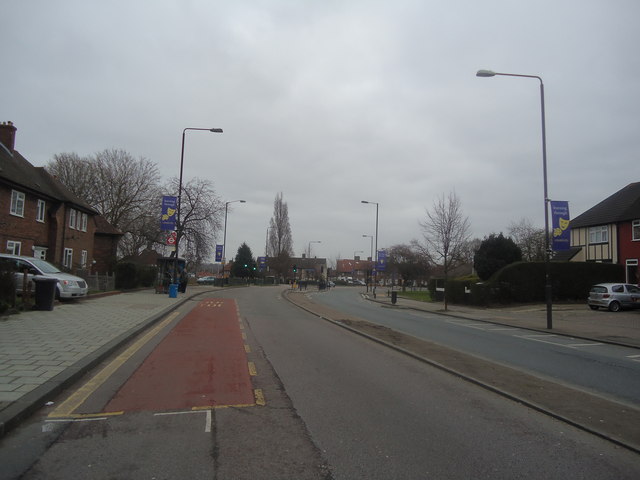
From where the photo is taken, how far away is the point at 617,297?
24.9 m

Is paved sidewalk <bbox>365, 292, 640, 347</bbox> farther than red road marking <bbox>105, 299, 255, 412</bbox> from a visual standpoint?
Yes

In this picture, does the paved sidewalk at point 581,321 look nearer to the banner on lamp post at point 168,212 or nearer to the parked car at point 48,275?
the banner on lamp post at point 168,212

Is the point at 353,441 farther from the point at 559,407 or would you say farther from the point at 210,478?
the point at 559,407

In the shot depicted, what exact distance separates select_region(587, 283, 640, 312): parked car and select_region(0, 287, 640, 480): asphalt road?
72.6ft

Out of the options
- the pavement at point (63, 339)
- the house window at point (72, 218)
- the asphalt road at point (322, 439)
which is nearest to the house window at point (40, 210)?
the house window at point (72, 218)

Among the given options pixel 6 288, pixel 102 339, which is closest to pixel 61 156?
pixel 6 288

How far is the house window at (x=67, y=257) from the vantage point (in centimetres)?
3181

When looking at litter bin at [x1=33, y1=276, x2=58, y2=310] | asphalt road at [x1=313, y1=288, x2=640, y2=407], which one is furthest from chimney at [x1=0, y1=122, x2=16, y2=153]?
asphalt road at [x1=313, y1=288, x2=640, y2=407]

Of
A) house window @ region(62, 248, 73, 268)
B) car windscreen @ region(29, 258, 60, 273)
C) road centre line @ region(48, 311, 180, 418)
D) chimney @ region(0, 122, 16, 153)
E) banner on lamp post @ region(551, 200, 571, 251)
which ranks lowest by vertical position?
road centre line @ region(48, 311, 180, 418)

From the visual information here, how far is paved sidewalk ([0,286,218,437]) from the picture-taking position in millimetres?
5605

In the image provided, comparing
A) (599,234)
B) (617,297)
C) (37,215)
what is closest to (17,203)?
(37,215)

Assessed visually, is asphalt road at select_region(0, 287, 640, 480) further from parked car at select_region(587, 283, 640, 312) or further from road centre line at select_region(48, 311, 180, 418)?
parked car at select_region(587, 283, 640, 312)

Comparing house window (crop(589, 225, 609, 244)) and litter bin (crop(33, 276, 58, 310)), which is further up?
house window (crop(589, 225, 609, 244))

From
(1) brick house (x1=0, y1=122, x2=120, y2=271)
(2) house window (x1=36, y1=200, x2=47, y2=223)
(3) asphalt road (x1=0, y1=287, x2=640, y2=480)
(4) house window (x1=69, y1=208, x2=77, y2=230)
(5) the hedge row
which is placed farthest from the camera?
(4) house window (x1=69, y1=208, x2=77, y2=230)
